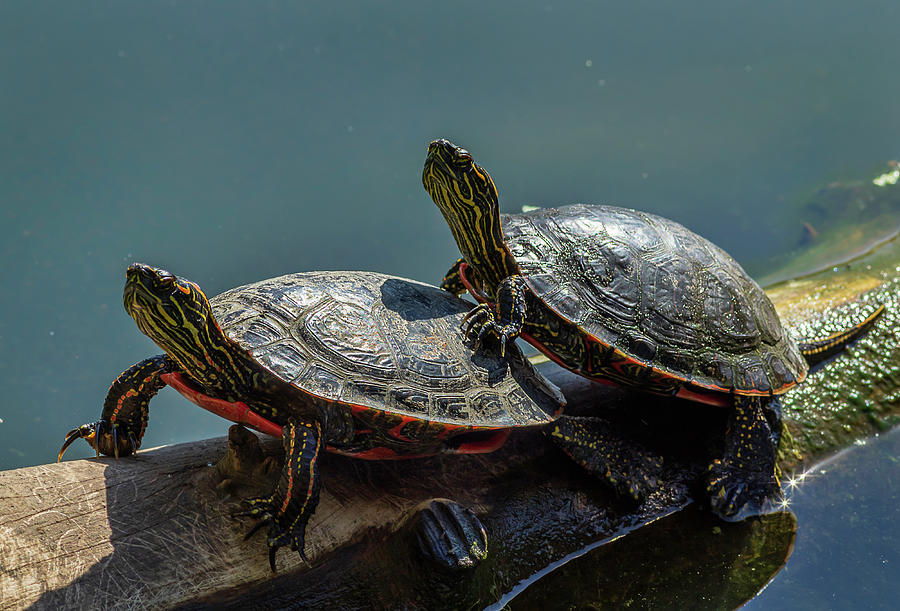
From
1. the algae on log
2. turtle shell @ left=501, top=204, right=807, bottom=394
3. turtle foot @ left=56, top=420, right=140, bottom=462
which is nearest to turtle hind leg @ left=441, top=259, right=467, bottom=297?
turtle shell @ left=501, top=204, right=807, bottom=394

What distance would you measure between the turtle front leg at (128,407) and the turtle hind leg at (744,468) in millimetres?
2350

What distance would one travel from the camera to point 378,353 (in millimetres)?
2588

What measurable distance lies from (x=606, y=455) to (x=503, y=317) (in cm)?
71

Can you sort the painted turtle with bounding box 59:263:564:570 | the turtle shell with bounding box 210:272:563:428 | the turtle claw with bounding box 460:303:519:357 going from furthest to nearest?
the turtle claw with bounding box 460:303:519:357 < the turtle shell with bounding box 210:272:563:428 < the painted turtle with bounding box 59:263:564:570

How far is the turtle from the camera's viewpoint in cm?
295

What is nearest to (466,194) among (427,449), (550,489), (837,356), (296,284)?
(296,284)

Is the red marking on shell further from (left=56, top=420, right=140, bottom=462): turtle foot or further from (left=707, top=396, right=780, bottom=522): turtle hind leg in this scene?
(left=56, top=420, right=140, bottom=462): turtle foot

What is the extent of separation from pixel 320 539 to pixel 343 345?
694 mm

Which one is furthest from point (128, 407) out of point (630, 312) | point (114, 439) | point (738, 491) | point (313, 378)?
point (738, 491)

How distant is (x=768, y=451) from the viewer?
10.0ft

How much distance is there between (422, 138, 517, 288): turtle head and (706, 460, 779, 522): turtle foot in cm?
127

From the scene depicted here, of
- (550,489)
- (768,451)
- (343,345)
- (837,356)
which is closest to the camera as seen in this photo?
(343,345)

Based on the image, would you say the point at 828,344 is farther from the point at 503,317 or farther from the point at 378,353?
the point at 378,353

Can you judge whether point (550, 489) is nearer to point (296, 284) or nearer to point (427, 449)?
point (427, 449)
